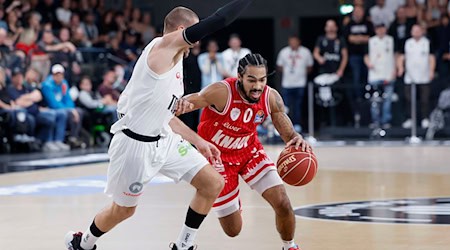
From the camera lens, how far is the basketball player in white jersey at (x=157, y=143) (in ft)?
24.4

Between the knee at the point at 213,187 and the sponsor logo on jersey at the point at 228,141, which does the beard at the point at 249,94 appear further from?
the knee at the point at 213,187

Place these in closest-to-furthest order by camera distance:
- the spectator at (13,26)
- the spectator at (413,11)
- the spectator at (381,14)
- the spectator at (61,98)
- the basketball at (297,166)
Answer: the basketball at (297,166)
the spectator at (61,98)
the spectator at (13,26)
the spectator at (413,11)
the spectator at (381,14)

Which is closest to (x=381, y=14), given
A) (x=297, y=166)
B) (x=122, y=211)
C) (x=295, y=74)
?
(x=295, y=74)

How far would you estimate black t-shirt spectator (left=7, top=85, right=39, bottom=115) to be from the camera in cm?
1784

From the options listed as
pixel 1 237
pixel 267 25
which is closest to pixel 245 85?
pixel 1 237

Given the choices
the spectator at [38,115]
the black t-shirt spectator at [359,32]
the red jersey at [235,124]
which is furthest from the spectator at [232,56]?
the red jersey at [235,124]

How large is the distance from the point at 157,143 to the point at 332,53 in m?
13.4

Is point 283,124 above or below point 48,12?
below

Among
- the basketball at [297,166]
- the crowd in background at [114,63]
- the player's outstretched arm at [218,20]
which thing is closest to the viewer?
the player's outstretched arm at [218,20]

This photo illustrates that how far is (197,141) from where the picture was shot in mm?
7754

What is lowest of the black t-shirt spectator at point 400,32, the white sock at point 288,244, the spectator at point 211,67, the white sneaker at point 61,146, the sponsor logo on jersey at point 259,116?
the white sock at point 288,244

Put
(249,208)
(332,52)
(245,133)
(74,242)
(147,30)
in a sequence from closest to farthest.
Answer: (74,242) < (245,133) < (249,208) < (332,52) < (147,30)

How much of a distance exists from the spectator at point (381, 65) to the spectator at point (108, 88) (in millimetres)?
4700

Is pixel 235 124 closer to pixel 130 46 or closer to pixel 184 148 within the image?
pixel 184 148
